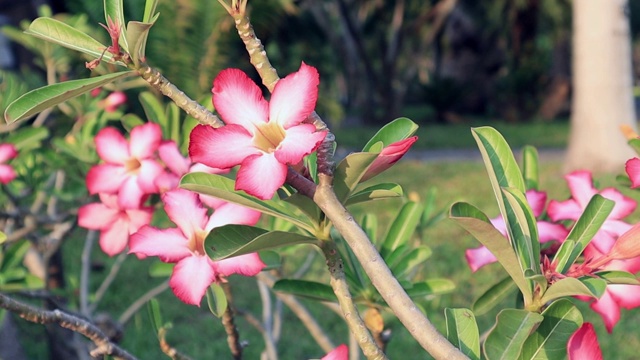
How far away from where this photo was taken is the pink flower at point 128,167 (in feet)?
3.02

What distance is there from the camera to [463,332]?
0.59 metres

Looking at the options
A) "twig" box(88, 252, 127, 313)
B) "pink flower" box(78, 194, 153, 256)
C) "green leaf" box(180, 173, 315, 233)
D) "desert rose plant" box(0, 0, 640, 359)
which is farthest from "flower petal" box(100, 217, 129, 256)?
"twig" box(88, 252, 127, 313)

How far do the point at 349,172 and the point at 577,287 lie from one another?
17 cm

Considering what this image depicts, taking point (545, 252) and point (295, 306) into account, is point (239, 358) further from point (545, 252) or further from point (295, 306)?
point (545, 252)

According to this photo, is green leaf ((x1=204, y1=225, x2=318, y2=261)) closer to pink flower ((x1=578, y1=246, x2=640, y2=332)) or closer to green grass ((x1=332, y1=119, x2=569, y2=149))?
pink flower ((x1=578, y1=246, x2=640, y2=332))

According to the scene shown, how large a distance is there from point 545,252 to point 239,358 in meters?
0.38

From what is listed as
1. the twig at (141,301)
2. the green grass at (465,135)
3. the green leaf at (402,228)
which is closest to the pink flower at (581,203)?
the green leaf at (402,228)

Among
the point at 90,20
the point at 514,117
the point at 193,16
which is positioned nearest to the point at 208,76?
the point at 193,16

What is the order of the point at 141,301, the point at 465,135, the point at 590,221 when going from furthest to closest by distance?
the point at 465,135 < the point at 141,301 < the point at 590,221

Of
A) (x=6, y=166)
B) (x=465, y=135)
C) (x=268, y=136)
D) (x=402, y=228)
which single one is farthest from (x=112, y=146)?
(x=465, y=135)

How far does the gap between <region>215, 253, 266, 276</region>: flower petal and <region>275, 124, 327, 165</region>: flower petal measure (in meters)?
0.18

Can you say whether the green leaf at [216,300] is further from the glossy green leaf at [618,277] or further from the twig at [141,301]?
the twig at [141,301]

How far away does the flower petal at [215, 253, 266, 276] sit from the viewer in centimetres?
68

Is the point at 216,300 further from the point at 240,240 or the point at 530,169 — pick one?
the point at 530,169
